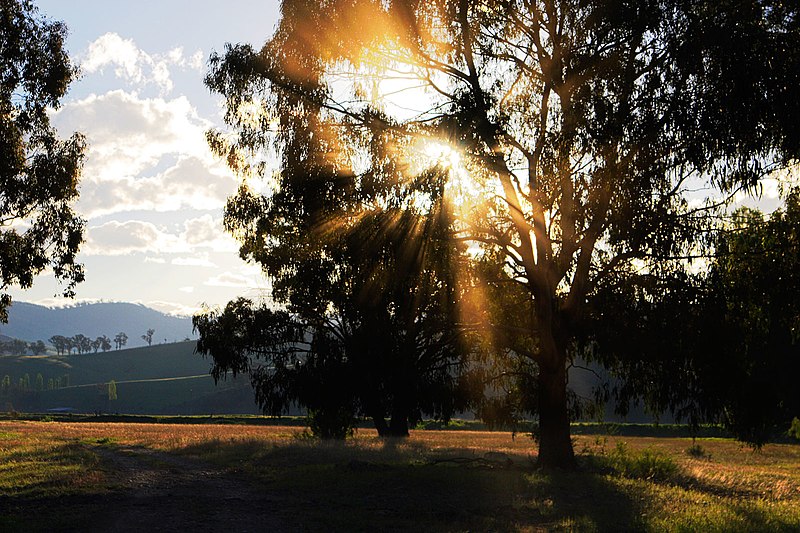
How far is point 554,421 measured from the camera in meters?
18.6

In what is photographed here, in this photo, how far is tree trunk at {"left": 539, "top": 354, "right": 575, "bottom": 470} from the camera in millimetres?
18547

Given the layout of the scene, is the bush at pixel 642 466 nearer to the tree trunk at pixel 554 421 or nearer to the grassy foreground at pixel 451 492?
the grassy foreground at pixel 451 492

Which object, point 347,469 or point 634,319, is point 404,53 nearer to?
point 634,319

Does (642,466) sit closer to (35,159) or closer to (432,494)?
(432,494)

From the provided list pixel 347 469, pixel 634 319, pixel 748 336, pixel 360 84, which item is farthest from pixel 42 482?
pixel 748 336

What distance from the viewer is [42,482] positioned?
15.8m

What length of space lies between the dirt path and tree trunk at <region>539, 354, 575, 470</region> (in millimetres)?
7769

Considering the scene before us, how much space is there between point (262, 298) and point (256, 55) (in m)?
13.6

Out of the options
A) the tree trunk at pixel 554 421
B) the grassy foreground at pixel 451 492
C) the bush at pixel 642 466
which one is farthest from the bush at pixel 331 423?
the tree trunk at pixel 554 421

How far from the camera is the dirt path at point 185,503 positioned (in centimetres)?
1122

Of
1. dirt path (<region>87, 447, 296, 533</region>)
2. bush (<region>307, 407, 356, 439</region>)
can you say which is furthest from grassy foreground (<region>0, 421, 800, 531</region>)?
bush (<region>307, 407, 356, 439</region>)

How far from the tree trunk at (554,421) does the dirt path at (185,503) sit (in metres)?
7.77

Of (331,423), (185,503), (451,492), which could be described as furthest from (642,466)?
(331,423)

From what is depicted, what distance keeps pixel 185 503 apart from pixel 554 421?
9.78 m
